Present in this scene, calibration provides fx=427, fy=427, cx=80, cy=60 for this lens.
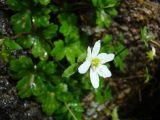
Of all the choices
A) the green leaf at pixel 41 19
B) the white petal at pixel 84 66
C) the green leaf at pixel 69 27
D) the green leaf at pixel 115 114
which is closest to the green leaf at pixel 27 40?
the green leaf at pixel 41 19

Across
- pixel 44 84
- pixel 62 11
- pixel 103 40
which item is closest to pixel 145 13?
pixel 103 40

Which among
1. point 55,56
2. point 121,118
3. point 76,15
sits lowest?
point 121,118

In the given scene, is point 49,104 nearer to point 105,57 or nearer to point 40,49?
point 40,49

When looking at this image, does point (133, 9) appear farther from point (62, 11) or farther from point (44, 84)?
point (44, 84)

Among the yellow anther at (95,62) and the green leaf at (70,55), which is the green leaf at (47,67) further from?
the yellow anther at (95,62)

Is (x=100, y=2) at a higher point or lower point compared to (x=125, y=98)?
higher

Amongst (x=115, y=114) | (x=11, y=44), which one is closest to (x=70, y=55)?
(x=11, y=44)

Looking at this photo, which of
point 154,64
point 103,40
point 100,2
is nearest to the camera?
point 100,2

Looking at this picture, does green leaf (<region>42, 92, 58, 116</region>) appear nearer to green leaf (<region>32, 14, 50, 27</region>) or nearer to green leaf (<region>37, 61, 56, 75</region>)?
green leaf (<region>37, 61, 56, 75</region>)

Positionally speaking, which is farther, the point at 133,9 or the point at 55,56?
the point at 133,9
